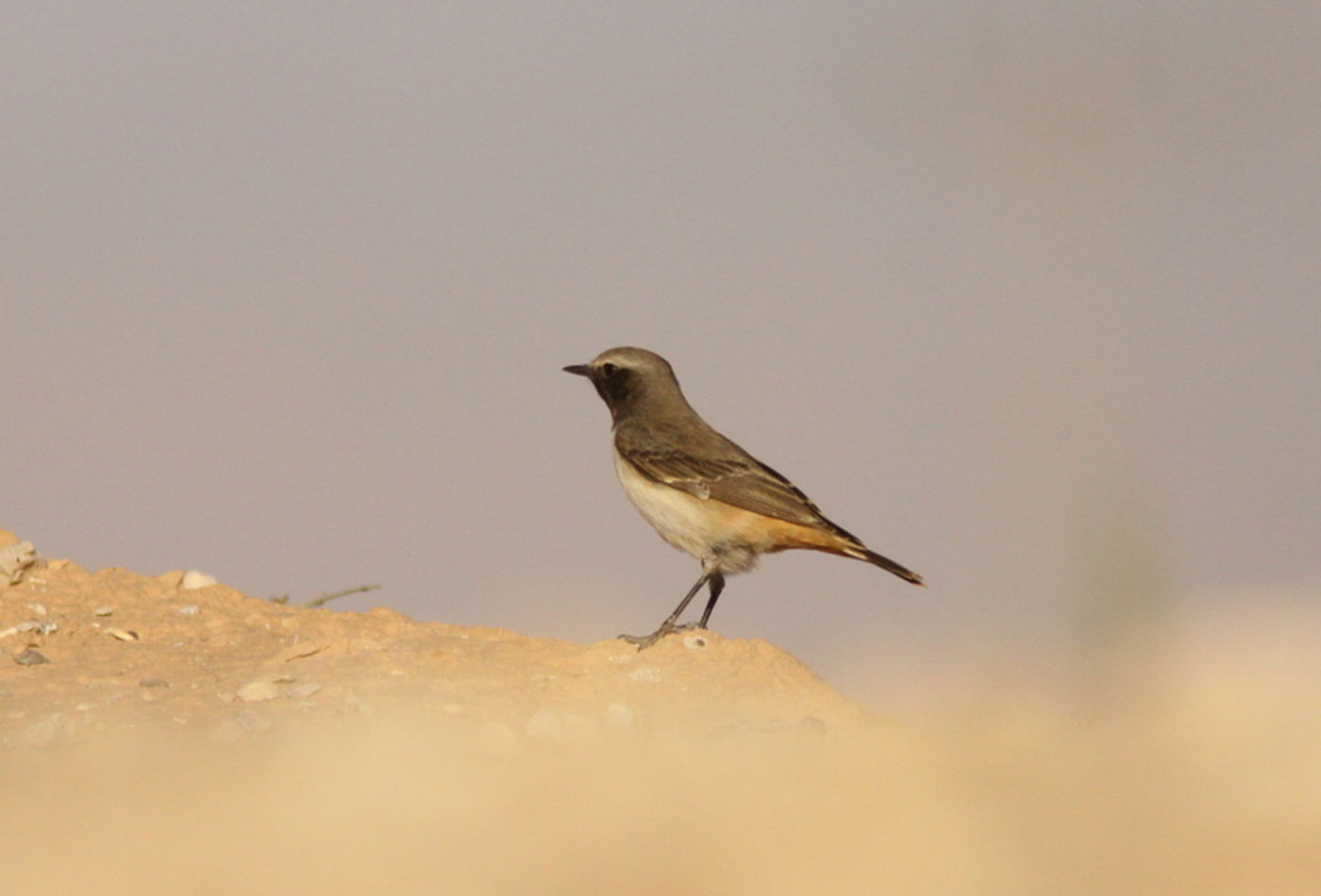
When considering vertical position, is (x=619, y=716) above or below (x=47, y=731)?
above

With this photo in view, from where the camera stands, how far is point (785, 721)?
7.28 m

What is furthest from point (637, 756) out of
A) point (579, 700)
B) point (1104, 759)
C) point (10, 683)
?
point (10, 683)

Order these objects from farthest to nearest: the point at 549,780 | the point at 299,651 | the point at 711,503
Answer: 1. the point at 711,503
2. the point at 299,651
3. the point at 549,780

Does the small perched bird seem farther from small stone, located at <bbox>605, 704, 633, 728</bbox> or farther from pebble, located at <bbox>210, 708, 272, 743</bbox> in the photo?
pebble, located at <bbox>210, 708, 272, 743</bbox>

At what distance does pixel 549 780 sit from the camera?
6.32 metres

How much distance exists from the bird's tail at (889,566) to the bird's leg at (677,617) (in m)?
0.97

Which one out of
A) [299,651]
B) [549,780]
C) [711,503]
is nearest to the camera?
[549,780]

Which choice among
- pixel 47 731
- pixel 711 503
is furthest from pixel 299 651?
pixel 711 503

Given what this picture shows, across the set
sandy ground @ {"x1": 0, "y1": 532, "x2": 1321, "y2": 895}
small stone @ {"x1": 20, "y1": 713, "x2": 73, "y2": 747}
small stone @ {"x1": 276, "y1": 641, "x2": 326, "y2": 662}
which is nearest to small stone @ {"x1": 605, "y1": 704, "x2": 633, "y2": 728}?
sandy ground @ {"x1": 0, "y1": 532, "x2": 1321, "y2": 895}

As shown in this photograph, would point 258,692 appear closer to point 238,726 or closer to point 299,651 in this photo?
point 238,726

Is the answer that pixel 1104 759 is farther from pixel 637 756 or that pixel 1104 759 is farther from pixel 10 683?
pixel 10 683

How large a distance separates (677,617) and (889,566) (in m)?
1.33

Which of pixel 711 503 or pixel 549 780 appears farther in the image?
pixel 711 503

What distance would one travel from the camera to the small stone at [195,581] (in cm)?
976
